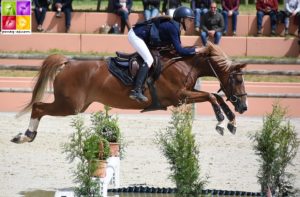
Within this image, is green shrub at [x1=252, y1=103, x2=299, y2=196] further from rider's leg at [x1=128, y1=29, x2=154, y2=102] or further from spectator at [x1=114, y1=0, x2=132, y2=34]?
spectator at [x1=114, y1=0, x2=132, y2=34]

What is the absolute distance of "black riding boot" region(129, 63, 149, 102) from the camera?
9880 millimetres

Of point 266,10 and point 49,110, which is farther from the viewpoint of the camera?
point 266,10

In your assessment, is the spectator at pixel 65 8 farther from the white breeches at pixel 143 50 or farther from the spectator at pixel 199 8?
the white breeches at pixel 143 50

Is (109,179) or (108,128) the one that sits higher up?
(108,128)

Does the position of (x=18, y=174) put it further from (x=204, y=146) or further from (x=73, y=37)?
(x=73, y=37)

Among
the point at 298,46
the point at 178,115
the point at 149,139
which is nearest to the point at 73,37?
the point at 298,46

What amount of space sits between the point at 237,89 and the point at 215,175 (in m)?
1.17

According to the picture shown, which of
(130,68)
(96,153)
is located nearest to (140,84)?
(130,68)

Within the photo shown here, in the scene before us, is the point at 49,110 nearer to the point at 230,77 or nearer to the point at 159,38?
the point at 159,38

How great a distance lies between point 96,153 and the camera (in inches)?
284

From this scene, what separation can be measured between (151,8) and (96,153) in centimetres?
1286

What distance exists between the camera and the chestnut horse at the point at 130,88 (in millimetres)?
10031

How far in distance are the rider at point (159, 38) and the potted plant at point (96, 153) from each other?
8.29 feet

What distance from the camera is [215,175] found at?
949cm
